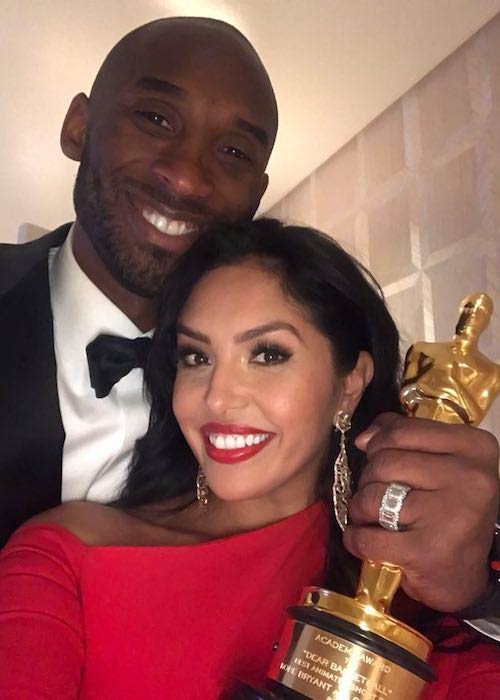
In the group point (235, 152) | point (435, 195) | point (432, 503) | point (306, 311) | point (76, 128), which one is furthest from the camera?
point (435, 195)

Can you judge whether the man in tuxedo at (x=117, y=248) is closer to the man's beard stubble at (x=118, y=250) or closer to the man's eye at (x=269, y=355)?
the man's beard stubble at (x=118, y=250)

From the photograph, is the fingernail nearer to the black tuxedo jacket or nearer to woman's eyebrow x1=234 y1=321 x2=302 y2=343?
woman's eyebrow x1=234 y1=321 x2=302 y2=343

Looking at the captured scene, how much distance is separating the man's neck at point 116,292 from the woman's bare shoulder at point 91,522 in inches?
11.9

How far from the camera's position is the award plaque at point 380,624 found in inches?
21.8

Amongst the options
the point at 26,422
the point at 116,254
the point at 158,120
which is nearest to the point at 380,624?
the point at 26,422

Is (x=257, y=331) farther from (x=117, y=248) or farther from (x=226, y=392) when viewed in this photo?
(x=117, y=248)

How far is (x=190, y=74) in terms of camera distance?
3.51ft

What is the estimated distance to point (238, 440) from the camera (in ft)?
2.61

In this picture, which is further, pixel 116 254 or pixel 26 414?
pixel 116 254

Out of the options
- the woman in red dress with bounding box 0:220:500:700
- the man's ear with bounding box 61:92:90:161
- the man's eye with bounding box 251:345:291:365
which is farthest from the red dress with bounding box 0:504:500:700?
the man's ear with bounding box 61:92:90:161

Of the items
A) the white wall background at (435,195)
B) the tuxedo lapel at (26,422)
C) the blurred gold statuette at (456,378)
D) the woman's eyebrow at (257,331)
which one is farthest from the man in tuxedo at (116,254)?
the blurred gold statuette at (456,378)

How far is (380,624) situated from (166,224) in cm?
62

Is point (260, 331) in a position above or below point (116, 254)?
below

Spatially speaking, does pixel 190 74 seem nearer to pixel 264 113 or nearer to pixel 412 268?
pixel 264 113
